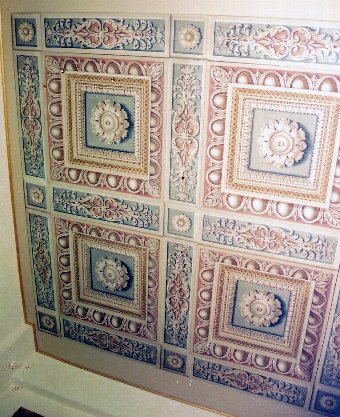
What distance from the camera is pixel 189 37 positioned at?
1.34m


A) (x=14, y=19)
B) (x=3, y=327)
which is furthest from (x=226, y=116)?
(x=3, y=327)

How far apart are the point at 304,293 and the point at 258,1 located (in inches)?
39.6

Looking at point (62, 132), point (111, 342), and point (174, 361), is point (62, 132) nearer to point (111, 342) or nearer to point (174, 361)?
point (111, 342)

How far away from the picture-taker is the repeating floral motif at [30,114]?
1596 mm

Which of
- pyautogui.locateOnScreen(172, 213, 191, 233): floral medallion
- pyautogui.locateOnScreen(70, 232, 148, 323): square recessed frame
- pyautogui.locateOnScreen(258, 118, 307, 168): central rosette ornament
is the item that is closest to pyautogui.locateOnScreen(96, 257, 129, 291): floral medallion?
pyautogui.locateOnScreen(70, 232, 148, 323): square recessed frame

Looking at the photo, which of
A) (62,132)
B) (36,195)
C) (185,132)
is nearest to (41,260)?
(36,195)

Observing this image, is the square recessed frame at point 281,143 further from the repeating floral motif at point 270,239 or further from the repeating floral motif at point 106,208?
the repeating floral motif at point 106,208

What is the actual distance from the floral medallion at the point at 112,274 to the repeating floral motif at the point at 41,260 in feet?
0.88

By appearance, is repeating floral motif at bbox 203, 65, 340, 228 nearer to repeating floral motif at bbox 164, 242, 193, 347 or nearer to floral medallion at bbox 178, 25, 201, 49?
floral medallion at bbox 178, 25, 201, 49

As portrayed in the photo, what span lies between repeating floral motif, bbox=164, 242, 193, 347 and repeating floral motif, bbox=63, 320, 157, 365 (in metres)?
0.13

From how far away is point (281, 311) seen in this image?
1526mm

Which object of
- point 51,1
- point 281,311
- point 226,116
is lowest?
point 281,311

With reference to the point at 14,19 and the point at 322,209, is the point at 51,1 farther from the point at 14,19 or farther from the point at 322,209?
the point at 322,209

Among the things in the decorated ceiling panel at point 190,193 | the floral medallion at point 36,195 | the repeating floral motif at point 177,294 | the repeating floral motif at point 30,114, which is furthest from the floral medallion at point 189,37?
the floral medallion at point 36,195
